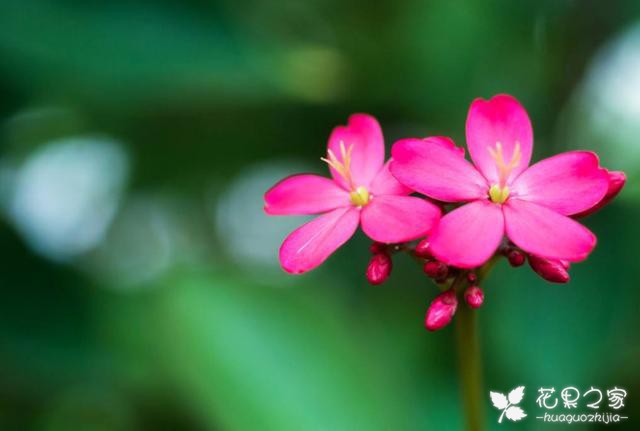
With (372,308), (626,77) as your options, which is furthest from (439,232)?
(626,77)

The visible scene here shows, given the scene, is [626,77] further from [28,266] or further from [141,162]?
[28,266]

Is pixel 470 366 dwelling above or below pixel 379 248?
below

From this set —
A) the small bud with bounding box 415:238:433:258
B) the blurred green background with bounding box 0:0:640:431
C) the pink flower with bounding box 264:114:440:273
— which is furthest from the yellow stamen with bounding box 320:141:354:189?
the blurred green background with bounding box 0:0:640:431

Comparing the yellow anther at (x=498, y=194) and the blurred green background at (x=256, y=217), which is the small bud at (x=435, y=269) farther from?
the blurred green background at (x=256, y=217)

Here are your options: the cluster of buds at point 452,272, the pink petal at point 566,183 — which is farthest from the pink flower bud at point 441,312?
the pink petal at point 566,183

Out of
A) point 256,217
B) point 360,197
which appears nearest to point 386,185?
point 360,197

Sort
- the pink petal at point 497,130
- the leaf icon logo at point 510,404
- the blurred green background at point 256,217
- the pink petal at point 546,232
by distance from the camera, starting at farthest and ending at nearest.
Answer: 1. the blurred green background at point 256,217
2. the leaf icon logo at point 510,404
3. the pink petal at point 497,130
4. the pink petal at point 546,232

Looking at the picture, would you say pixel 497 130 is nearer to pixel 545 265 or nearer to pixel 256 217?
pixel 545 265
